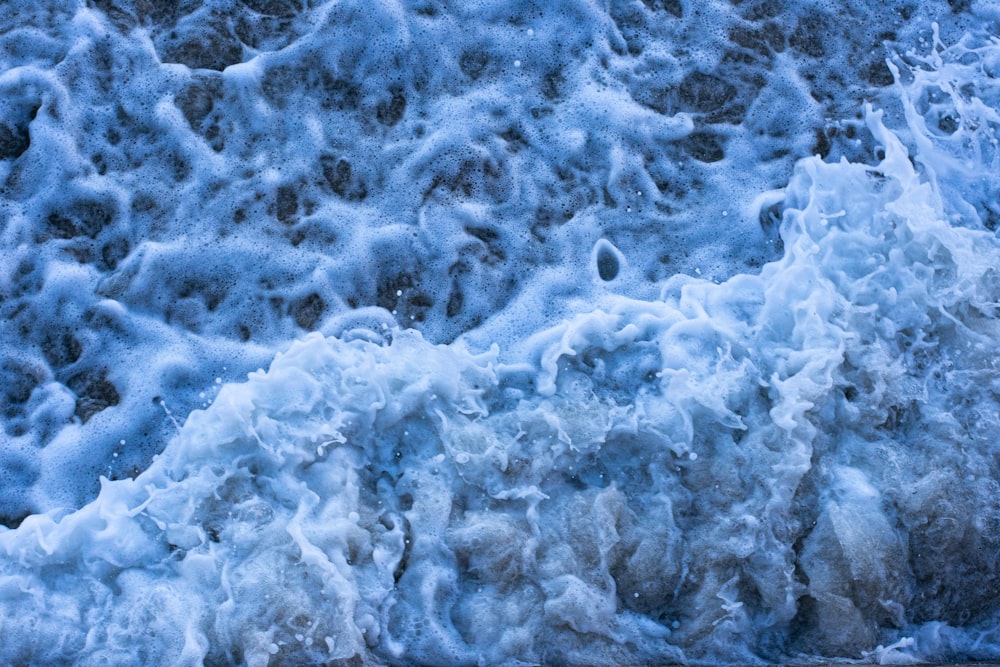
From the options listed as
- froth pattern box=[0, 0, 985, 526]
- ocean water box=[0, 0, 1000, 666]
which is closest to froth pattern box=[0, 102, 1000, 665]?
ocean water box=[0, 0, 1000, 666]

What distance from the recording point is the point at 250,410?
3217 millimetres

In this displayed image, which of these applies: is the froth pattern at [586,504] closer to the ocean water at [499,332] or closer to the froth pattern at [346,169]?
the ocean water at [499,332]

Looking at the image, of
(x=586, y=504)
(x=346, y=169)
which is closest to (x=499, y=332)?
(x=586, y=504)

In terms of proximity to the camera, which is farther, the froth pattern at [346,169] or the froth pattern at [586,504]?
the froth pattern at [346,169]

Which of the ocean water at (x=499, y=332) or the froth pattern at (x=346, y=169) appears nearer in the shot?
the ocean water at (x=499, y=332)

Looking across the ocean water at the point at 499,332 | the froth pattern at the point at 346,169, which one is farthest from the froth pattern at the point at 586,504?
the froth pattern at the point at 346,169

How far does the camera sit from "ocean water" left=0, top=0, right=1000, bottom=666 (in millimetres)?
3021

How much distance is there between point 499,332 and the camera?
11.7ft

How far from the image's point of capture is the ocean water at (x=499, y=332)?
3021mm

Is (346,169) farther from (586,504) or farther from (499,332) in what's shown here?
(586,504)

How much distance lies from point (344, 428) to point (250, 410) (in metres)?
0.33

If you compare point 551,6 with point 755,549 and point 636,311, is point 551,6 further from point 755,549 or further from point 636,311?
point 755,549

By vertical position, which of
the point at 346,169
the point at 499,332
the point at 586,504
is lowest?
the point at 586,504

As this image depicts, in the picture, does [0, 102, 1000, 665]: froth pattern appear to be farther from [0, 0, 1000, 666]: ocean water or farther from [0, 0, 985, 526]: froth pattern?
[0, 0, 985, 526]: froth pattern
